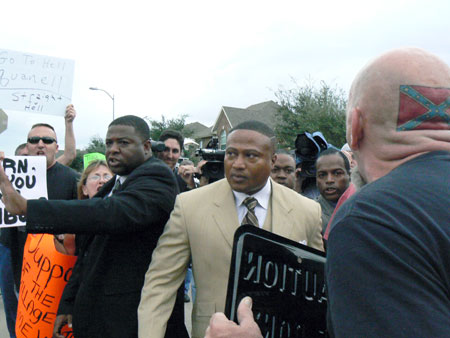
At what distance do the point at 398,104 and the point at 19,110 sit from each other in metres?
3.12

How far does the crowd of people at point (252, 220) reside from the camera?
0.79 metres

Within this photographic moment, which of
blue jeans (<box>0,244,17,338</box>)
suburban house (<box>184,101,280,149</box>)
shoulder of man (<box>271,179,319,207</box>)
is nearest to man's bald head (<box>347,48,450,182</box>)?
shoulder of man (<box>271,179,319,207</box>)

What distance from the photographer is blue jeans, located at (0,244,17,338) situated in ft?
12.6

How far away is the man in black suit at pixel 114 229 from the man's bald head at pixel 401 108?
4.79 ft

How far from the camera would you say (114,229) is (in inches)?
84.4

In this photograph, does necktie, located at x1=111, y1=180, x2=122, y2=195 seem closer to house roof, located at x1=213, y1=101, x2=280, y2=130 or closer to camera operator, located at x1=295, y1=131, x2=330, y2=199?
camera operator, located at x1=295, y1=131, x2=330, y2=199

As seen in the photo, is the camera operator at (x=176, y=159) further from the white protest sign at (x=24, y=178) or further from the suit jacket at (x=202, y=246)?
the suit jacket at (x=202, y=246)

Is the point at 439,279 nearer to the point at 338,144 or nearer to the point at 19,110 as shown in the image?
the point at 19,110

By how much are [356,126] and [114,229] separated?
1.47m

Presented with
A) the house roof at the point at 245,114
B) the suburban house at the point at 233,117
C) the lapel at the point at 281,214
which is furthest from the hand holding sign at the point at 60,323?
the house roof at the point at 245,114

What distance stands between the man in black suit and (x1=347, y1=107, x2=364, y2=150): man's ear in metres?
1.41

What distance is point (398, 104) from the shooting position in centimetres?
97

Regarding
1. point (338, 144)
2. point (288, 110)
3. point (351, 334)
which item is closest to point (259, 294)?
point (351, 334)

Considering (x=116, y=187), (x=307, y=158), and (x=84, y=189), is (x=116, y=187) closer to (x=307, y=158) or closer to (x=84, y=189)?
(x=84, y=189)
